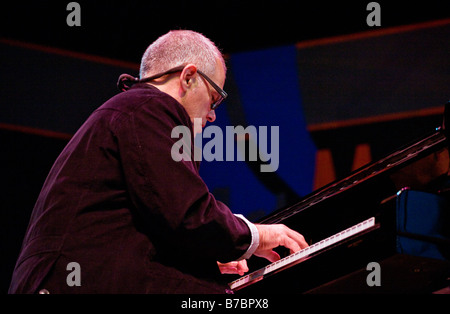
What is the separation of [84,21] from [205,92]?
87.3 inches

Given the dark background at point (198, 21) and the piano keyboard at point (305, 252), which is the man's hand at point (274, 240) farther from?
the dark background at point (198, 21)

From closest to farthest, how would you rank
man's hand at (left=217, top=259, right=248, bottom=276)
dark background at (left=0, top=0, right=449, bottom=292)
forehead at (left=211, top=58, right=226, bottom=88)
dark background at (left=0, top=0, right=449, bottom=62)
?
forehead at (left=211, top=58, right=226, bottom=88)
man's hand at (left=217, top=259, right=248, bottom=276)
dark background at (left=0, top=0, right=449, bottom=292)
dark background at (left=0, top=0, right=449, bottom=62)

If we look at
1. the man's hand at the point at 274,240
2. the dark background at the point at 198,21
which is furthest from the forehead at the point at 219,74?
the dark background at the point at 198,21

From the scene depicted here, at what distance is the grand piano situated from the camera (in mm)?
1664

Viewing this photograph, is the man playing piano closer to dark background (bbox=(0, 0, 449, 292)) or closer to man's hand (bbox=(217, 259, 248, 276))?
man's hand (bbox=(217, 259, 248, 276))

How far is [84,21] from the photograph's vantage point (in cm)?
388

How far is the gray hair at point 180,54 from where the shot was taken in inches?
78.7

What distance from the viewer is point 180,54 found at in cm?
201

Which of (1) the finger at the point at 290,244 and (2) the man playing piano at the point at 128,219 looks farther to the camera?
(1) the finger at the point at 290,244

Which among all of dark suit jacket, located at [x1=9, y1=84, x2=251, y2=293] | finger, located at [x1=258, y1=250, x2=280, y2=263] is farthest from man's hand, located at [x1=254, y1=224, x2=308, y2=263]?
dark suit jacket, located at [x1=9, y1=84, x2=251, y2=293]

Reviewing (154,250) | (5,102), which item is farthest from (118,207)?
(5,102)

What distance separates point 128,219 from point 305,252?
2.09 feet

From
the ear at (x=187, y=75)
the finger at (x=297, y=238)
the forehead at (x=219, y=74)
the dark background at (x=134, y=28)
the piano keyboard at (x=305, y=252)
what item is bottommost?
the piano keyboard at (x=305, y=252)

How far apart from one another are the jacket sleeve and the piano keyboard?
11.5 inches
